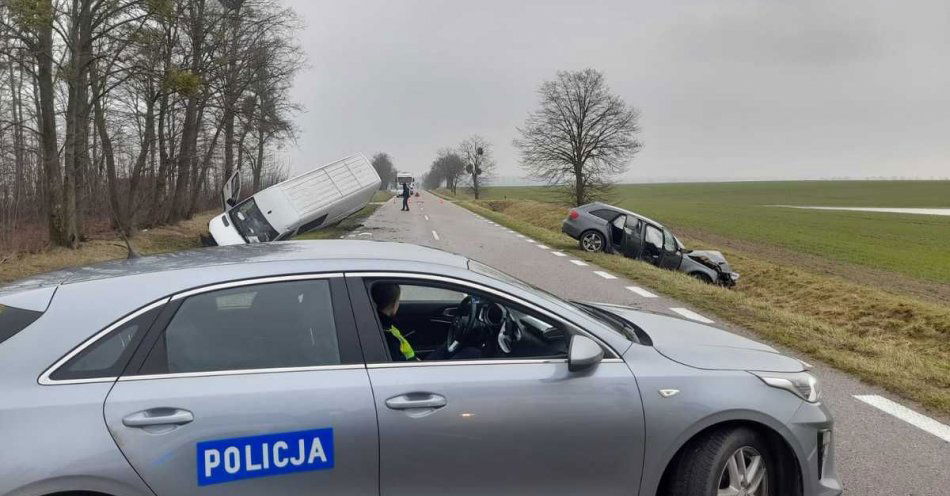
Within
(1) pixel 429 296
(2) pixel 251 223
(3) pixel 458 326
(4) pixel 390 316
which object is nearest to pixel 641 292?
(1) pixel 429 296

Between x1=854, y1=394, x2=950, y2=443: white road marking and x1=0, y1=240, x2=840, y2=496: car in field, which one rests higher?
x1=0, y1=240, x2=840, y2=496: car in field

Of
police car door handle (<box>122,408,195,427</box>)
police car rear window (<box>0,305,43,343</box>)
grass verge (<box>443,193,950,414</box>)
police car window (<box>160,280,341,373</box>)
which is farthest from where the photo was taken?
grass verge (<box>443,193,950,414</box>)

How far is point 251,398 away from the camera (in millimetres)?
2436

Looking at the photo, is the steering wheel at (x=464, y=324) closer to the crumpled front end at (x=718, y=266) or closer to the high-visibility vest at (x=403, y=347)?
the high-visibility vest at (x=403, y=347)

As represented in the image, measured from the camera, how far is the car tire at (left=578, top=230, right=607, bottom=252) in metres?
17.2

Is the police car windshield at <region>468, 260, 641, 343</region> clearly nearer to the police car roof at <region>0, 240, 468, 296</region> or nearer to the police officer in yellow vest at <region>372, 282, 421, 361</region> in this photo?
the police car roof at <region>0, 240, 468, 296</region>

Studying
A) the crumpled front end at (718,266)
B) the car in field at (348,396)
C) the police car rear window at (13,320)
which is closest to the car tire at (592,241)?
the crumpled front end at (718,266)

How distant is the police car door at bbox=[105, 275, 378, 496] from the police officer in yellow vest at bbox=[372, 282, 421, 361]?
0.19 meters

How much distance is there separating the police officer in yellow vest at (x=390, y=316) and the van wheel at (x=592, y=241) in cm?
1443

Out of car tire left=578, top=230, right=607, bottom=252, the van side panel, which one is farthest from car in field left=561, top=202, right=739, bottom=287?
the van side panel

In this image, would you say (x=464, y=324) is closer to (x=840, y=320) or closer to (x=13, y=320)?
(x=13, y=320)

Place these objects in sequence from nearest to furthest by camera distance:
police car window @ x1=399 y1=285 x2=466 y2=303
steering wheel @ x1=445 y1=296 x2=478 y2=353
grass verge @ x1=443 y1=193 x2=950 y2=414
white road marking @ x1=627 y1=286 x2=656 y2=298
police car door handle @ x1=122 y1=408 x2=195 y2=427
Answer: police car door handle @ x1=122 y1=408 x2=195 y2=427 < steering wheel @ x1=445 y1=296 x2=478 y2=353 < police car window @ x1=399 y1=285 x2=466 y2=303 < grass verge @ x1=443 y1=193 x2=950 y2=414 < white road marking @ x1=627 y1=286 x2=656 y2=298

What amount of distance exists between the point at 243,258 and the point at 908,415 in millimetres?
4995

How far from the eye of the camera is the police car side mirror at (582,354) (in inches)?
108
